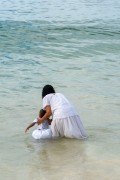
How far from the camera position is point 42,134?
7.28 m

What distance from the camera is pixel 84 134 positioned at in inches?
293

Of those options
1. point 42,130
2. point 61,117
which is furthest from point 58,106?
point 42,130

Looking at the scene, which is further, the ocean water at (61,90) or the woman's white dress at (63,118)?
the woman's white dress at (63,118)

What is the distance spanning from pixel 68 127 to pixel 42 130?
444 millimetres

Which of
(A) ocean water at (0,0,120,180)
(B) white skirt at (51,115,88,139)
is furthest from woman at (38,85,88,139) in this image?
(A) ocean water at (0,0,120,180)

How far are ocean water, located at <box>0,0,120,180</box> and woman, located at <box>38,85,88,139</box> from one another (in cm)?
14

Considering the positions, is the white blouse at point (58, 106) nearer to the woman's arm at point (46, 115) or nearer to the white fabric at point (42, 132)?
the woman's arm at point (46, 115)

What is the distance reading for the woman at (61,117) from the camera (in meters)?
7.20

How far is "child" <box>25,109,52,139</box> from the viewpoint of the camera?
287 inches

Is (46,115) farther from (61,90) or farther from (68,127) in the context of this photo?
(61,90)

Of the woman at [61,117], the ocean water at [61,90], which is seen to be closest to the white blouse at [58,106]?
the woman at [61,117]

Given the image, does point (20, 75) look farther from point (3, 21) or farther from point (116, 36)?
point (3, 21)

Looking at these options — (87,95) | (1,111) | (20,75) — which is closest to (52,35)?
(20,75)

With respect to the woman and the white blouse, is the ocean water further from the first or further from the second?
the white blouse
